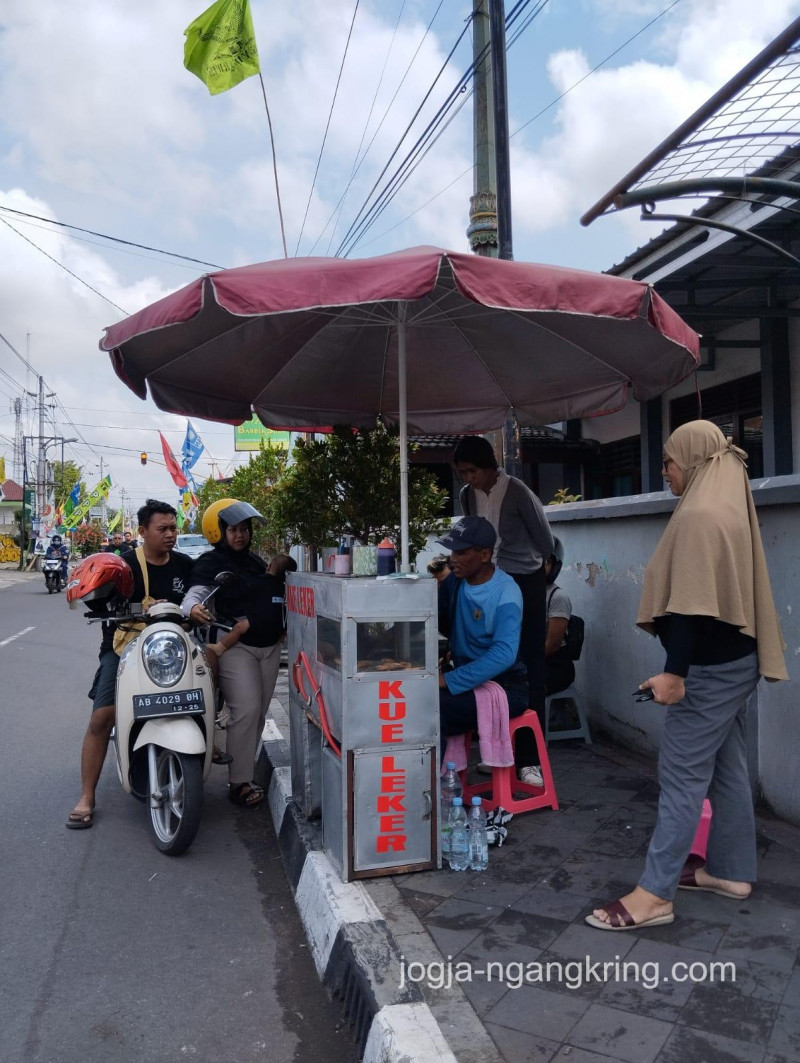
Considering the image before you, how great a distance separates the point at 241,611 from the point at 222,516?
550 millimetres

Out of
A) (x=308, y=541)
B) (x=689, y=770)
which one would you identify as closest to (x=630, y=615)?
(x=308, y=541)

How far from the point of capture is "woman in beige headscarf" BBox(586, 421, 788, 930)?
9.41 ft

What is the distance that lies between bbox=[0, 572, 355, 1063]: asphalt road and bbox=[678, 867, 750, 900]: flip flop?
143 cm

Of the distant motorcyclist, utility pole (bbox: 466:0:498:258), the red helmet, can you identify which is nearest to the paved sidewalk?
the red helmet

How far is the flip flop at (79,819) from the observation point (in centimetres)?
458

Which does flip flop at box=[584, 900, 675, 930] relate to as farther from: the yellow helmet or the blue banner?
the blue banner

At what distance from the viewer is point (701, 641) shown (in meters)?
2.96

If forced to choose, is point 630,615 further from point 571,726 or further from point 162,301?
point 162,301

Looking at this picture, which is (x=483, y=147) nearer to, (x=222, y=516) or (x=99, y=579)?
(x=222, y=516)

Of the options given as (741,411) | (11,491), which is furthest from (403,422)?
(11,491)

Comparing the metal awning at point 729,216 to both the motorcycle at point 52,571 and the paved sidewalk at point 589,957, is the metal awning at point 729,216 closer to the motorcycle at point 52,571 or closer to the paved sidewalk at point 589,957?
the paved sidewalk at point 589,957

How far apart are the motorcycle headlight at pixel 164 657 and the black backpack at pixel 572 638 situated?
2.39 m

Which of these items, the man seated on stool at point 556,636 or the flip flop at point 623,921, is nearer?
the flip flop at point 623,921

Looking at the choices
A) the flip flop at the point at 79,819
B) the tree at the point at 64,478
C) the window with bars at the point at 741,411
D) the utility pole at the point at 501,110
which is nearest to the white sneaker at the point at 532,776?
the flip flop at the point at 79,819
